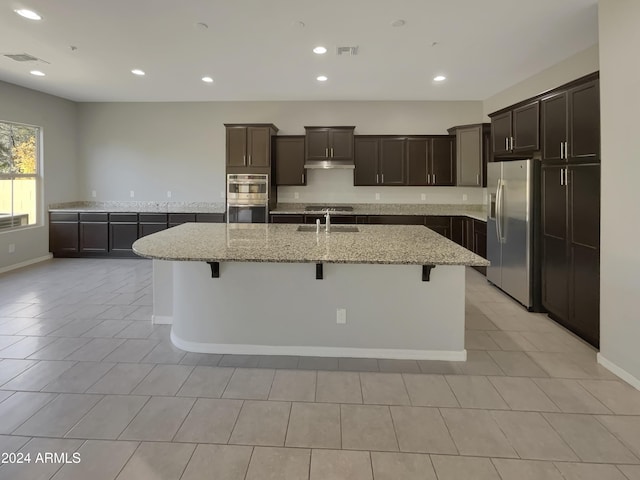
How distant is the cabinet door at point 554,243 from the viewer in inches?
149

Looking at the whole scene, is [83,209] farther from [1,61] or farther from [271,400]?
[271,400]

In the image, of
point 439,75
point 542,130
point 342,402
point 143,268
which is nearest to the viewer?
point 342,402

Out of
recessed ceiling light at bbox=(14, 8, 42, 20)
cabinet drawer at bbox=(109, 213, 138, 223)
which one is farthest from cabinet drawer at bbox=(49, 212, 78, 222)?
recessed ceiling light at bbox=(14, 8, 42, 20)

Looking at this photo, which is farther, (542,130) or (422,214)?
(422,214)

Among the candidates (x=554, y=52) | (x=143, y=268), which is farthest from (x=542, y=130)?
(x=143, y=268)

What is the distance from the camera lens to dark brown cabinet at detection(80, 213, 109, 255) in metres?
7.02

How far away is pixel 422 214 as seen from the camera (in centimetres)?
679

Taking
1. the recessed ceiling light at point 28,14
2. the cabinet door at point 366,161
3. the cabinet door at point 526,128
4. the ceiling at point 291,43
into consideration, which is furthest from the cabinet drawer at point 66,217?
the cabinet door at point 526,128

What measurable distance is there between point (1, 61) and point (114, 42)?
187 cm

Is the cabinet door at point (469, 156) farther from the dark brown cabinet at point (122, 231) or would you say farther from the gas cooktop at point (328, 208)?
the dark brown cabinet at point (122, 231)

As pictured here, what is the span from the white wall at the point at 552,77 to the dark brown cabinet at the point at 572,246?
57.3 inches

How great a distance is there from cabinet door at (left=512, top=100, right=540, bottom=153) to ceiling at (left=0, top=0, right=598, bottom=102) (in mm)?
670

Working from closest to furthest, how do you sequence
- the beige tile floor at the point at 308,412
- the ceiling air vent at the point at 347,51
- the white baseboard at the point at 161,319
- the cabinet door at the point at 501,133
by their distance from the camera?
the beige tile floor at the point at 308,412
the white baseboard at the point at 161,319
the ceiling air vent at the point at 347,51
the cabinet door at the point at 501,133

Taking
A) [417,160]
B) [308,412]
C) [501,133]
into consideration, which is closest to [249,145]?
[417,160]
